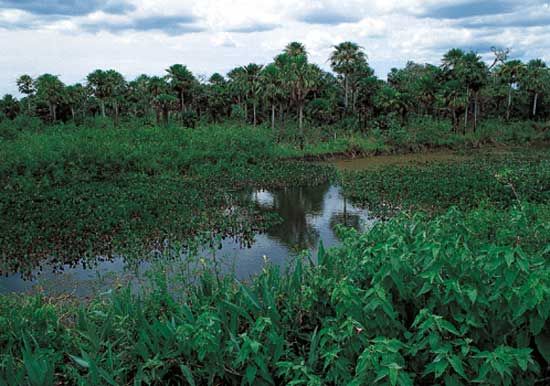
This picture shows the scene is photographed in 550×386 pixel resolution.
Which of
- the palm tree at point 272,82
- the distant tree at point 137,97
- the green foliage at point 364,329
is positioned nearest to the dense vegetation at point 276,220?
the green foliage at point 364,329

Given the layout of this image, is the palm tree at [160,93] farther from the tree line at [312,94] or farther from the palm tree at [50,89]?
the palm tree at [50,89]

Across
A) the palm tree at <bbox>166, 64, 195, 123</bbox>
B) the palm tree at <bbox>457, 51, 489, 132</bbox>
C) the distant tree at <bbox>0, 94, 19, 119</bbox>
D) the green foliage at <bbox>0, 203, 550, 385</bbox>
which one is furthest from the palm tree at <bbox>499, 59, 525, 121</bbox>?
the distant tree at <bbox>0, 94, 19, 119</bbox>

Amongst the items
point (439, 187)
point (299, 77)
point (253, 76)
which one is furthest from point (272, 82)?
point (439, 187)

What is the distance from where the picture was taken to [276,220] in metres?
14.2

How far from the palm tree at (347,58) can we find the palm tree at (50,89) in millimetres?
24198

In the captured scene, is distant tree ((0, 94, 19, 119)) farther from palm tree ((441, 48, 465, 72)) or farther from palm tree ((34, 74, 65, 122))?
palm tree ((441, 48, 465, 72))

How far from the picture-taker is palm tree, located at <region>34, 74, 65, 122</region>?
126 feet

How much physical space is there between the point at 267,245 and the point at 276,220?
2416 millimetres

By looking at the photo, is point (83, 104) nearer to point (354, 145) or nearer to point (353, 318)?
point (354, 145)

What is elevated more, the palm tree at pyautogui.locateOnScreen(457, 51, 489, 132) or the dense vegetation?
the palm tree at pyautogui.locateOnScreen(457, 51, 489, 132)

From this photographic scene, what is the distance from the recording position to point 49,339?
14.8ft

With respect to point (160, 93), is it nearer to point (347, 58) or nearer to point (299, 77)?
point (299, 77)

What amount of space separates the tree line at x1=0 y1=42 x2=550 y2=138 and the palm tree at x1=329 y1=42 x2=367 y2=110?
0.09 m

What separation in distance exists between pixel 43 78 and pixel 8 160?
23.1 metres
